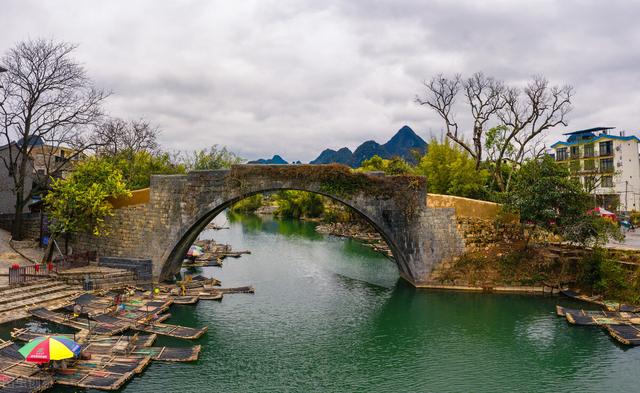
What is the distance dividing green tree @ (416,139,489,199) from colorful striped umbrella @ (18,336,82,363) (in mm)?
27730

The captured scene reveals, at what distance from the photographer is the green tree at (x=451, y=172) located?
34503mm

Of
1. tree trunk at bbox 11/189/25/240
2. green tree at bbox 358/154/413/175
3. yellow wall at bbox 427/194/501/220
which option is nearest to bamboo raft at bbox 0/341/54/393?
tree trunk at bbox 11/189/25/240

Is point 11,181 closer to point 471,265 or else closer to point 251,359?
point 251,359

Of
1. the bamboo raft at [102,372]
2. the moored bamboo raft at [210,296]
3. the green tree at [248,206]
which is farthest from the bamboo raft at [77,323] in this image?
the green tree at [248,206]

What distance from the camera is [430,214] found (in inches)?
960

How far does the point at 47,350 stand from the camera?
12422 millimetres

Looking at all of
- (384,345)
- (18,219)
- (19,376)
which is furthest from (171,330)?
(18,219)

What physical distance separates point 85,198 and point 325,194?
41.1ft

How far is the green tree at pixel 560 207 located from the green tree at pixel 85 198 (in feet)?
70.6

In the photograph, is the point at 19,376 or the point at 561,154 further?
the point at 561,154

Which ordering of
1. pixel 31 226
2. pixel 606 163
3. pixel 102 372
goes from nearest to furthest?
pixel 102 372 → pixel 31 226 → pixel 606 163

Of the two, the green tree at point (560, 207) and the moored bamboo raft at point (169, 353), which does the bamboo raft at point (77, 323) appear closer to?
the moored bamboo raft at point (169, 353)

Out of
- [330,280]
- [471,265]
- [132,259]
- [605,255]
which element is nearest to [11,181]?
[132,259]

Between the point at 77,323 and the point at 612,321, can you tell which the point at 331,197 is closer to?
the point at 77,323
